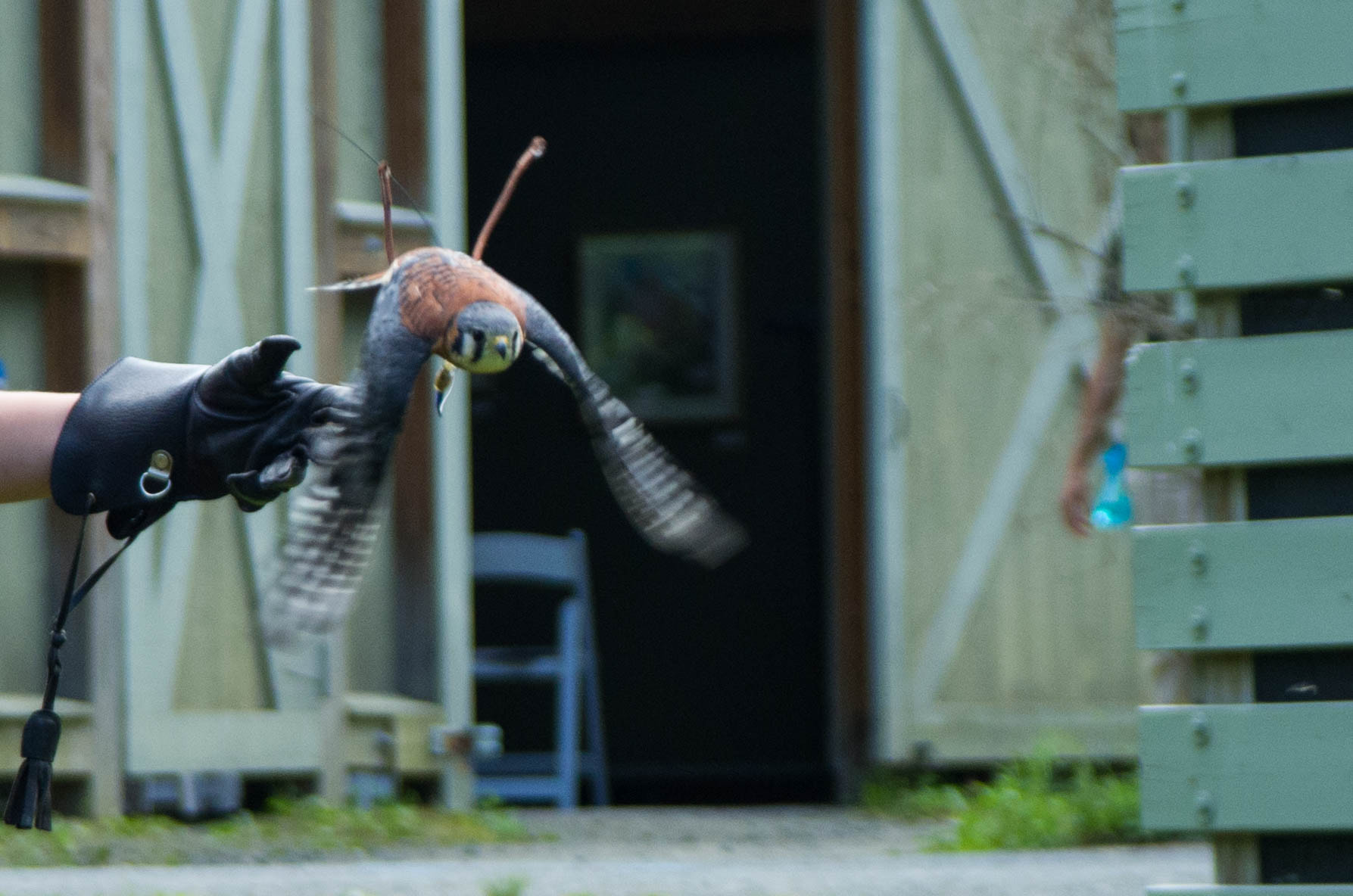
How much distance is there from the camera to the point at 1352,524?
3.16 m

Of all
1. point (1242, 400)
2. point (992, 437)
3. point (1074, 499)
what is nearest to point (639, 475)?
point (1242, 400)

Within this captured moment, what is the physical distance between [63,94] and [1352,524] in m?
3.85

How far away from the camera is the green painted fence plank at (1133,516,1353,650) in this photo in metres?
3.17

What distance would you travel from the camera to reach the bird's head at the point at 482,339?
1154 mm

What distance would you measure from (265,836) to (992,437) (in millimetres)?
3299

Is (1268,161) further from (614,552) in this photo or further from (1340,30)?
(614,552)

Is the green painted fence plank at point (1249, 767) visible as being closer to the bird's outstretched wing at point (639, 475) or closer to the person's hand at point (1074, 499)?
the person's hand at point (1074, 499)

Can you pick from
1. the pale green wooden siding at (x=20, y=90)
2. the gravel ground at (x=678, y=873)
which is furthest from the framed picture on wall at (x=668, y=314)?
the pale green wooden siding at (x=20, y=90)

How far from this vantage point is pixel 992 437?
7.56m

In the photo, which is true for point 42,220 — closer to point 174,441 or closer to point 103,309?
point 103,309

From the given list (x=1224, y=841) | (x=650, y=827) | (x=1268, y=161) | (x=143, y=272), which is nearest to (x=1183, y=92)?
(x=1268, y=161)

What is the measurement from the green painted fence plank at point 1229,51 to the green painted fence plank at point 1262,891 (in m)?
1.28

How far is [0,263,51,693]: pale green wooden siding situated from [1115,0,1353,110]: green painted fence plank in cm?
337

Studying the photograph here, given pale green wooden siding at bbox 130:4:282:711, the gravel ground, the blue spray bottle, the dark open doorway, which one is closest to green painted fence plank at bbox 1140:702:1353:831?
the blue spray bottle
